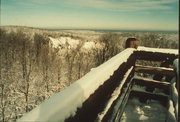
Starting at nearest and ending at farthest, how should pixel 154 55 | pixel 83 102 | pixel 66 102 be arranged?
pixel 66 102 → pixel 83 102 → pixel 154 55

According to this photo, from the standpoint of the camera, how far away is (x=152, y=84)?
15.3 feet

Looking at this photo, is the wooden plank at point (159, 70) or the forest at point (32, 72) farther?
the forest at point (32, 72)

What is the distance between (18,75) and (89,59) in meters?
27.3

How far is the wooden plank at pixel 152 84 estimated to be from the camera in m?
4.50

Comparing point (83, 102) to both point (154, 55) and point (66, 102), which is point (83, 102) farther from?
point (154, 55)

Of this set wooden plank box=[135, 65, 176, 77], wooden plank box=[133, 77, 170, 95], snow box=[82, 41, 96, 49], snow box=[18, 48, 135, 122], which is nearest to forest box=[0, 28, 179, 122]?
snow box=[82, 41, 96, 49]

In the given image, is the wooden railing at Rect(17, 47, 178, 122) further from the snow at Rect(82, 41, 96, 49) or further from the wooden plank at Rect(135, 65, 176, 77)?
the snow at Rect(82, 41, 96, 49)

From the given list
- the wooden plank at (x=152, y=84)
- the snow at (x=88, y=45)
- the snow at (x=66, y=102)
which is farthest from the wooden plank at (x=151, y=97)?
the snow at (x=88, y=45)

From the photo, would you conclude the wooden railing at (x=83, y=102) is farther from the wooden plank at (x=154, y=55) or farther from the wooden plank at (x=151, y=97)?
the wooden plank at (x=154, y=55)

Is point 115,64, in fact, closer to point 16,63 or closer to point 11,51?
point 16,63

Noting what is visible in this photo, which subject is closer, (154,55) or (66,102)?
(66,102)

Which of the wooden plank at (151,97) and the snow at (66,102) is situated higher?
the snow at (66,102)

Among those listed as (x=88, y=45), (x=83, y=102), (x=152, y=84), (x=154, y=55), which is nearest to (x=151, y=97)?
(x=152, y=84)

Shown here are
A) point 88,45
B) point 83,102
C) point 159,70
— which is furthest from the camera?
point 88,45
